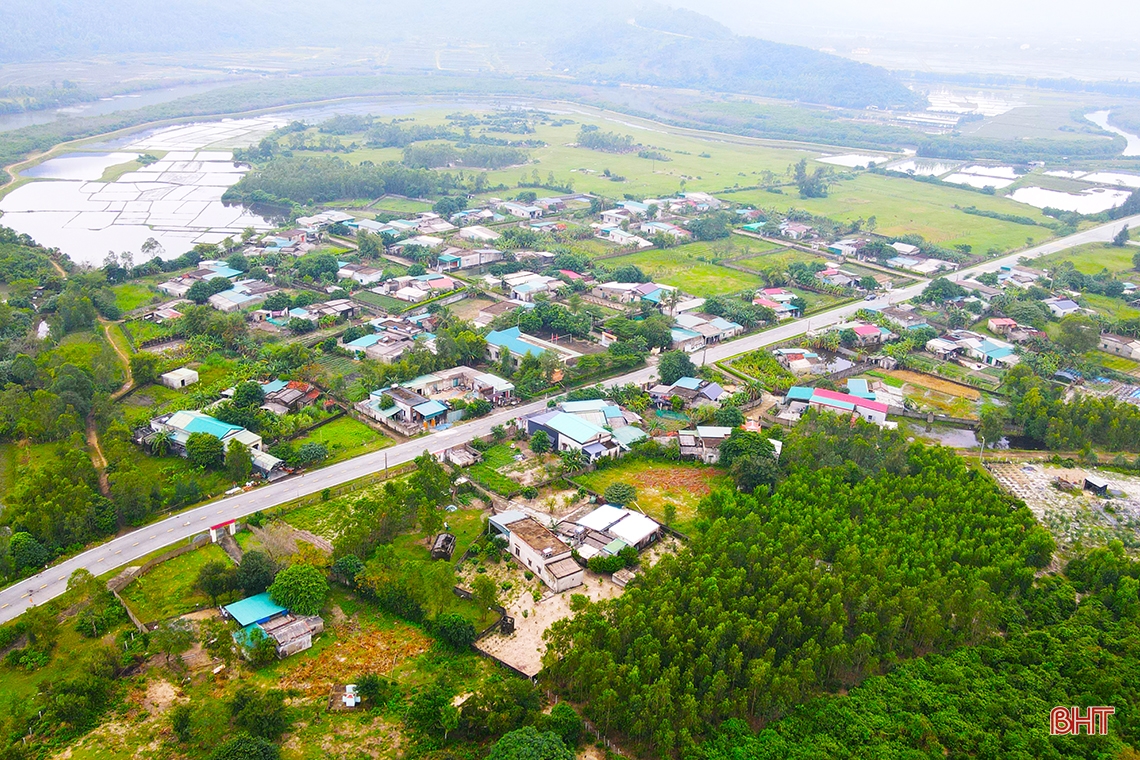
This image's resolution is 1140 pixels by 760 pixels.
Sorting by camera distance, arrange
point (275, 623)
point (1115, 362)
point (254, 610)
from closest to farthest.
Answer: point (275, 623)
point (254, 610)
point (1115, 362)

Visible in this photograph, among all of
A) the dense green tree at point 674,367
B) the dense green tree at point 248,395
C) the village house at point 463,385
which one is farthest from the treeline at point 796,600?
the dense green tree at point 248,395

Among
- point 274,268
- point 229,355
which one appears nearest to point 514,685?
point 229,355

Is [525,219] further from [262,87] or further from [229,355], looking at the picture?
[262,87]

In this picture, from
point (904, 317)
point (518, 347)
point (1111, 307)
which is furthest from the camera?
point (1111, 307)

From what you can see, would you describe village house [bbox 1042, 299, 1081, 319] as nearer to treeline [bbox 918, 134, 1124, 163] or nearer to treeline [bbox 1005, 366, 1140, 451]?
treeline [bbox 1005, 366, 1140, 451]

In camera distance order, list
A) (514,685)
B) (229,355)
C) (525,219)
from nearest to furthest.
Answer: (514,685) < (229,355) < (525,219)

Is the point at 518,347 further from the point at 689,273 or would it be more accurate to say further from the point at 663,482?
the point at 689,273

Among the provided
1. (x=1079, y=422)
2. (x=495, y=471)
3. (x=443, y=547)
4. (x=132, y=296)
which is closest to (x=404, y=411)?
(x=495, y=471)
